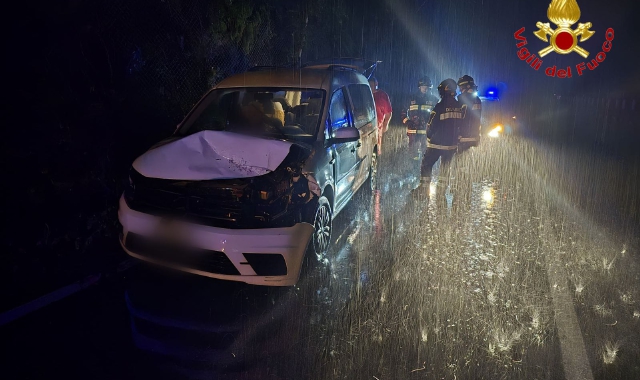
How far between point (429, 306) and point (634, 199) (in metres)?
6.17

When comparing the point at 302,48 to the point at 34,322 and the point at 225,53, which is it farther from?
the point at 34,322

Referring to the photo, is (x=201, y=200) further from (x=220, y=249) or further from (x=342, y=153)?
(x=342, y=153)

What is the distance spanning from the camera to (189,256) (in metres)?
4.12

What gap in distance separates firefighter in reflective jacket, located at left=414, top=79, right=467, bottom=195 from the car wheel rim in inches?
139

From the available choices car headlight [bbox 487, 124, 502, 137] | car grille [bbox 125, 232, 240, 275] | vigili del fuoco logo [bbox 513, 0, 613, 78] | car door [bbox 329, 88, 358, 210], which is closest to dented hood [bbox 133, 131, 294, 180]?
car grille [bbox 125, 232, 240, 275]

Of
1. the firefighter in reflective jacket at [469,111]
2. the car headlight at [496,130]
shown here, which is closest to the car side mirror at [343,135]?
the firefighter in reflective jacket at [469,111]

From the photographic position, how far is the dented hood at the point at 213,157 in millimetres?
4262

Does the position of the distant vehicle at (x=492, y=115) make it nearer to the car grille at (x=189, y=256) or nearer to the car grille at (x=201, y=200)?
the car grille at (x=201, y=200)

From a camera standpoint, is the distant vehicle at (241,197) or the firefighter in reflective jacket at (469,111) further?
the firefighter in reflective jacket at (469,111)

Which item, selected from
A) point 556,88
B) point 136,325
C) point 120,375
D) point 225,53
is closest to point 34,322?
point 136,325

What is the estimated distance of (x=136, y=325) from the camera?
3.94 metres

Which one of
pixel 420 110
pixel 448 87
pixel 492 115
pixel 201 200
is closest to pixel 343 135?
pixel 201 200

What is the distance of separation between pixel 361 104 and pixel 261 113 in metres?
2.32

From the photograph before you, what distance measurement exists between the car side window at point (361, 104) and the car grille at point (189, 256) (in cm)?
326
